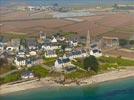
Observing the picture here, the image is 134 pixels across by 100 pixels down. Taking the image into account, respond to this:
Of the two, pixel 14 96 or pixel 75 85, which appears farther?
pixel 75 85

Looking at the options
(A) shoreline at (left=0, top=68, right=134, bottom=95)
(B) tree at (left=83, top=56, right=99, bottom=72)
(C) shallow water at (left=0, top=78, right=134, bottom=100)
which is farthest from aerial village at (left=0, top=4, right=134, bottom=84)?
(C) shallow water at (left=0, top=78, right=134, bottom=100)

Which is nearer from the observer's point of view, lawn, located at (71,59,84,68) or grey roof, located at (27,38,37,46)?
lawn, located at (71,59,84,68)

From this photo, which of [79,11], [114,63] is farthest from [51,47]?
[79,11]

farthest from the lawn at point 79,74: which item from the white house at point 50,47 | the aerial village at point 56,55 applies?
the white house at point 50,47

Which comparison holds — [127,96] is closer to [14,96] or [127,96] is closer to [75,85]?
[75,85]

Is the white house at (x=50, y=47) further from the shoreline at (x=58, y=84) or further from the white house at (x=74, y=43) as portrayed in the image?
the shoreline at (x=58, y=84)

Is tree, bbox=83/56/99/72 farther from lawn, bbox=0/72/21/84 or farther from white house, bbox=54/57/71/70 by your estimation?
lawn, bbox=0/72/21/84
